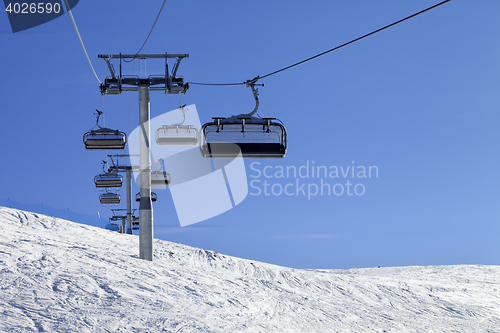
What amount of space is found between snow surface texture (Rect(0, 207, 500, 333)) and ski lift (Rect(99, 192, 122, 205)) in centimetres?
962

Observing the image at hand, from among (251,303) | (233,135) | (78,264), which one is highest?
(233,135)

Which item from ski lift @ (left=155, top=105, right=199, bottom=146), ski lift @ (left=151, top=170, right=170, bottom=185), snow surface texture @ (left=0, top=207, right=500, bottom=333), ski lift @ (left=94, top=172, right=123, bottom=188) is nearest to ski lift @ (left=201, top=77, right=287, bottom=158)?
snow surface texture @ (left=0, top=207, right=500, bottom=333)

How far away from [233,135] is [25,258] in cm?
612

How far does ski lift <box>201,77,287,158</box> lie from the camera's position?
8695 millimetres

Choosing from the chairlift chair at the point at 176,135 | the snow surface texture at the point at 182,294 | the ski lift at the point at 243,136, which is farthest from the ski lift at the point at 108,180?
the ski lift at the point at 243,136

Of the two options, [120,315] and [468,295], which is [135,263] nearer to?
[120,315]

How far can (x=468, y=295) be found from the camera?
1842cm

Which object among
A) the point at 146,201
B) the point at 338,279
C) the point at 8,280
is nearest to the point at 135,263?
the point at 146,201

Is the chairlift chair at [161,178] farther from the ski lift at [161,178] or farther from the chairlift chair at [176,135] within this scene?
the chairlift chair at [176,135]

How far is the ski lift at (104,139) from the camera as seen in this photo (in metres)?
14.5

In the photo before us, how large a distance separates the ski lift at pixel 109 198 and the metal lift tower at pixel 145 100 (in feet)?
49.1

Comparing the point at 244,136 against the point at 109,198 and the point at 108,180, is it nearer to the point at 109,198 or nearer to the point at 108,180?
the point at 108,180

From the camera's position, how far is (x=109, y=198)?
28859mm

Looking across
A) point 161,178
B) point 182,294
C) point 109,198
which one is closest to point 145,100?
point 182,294
